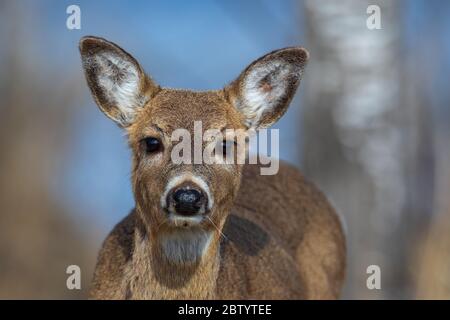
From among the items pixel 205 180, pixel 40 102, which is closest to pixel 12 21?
pixel 40 102

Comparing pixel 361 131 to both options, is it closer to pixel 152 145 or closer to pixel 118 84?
pixel 118 84

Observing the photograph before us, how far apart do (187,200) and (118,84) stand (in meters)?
1.53

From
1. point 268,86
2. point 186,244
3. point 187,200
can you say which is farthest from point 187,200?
point 268,86

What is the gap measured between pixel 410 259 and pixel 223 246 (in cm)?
451

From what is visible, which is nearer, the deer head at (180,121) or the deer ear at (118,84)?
the deer head at (180,121)

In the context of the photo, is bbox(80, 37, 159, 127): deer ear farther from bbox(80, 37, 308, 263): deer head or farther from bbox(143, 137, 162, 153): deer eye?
bbox(143, 137, 162, 153): deer eye

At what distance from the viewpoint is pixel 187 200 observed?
6848mm

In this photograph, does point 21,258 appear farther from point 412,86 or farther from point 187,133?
point 187,133

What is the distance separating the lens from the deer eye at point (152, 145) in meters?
7.45

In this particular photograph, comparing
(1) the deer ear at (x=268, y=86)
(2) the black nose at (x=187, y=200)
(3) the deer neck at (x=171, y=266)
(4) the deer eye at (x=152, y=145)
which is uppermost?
(1) the deer ear at (x=268, y=86)

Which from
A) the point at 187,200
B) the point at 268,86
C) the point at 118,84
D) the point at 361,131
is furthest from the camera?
the point at 361,131

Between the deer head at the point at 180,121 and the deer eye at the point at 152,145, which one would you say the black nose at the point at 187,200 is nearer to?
the deer head at the point at 180,121

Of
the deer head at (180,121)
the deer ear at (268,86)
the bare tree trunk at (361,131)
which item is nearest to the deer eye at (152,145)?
the deer head at (180,121)

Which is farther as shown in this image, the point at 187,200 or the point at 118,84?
the point at 118,84
